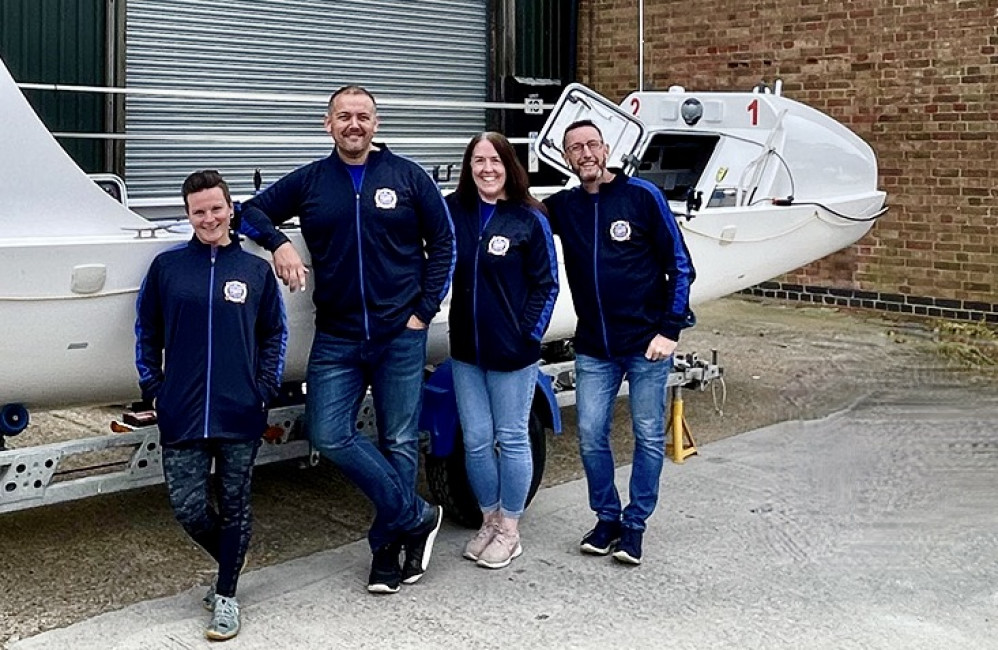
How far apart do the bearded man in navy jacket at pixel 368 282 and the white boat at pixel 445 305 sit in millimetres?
436

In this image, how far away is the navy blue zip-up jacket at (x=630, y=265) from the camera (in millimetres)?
4336

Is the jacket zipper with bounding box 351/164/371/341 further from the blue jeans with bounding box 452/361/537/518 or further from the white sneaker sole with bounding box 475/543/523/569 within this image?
the white sneaker sole with bounding box 475/543/523/569

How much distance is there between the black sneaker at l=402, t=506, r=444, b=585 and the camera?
4.28 m

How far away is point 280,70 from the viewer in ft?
37.1

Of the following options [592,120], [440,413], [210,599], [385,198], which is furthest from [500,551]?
[592,120]

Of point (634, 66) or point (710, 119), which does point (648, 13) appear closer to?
point (634, 66)

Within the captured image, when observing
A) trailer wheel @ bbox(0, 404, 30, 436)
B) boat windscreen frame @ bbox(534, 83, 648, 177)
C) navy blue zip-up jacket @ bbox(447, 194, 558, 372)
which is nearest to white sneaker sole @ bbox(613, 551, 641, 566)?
navy blue zip-up jacket @ bbox(447, 194, 558, 372)

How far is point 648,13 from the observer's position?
12547mm

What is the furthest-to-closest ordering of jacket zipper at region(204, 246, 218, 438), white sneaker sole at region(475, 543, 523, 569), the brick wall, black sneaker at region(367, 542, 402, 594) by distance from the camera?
the brick wall, white sneaker sole at region(475, 543, 523, 569), black sneaker at region(367, 542, 402, 594), jacket zipper at region(204, 246, 218, 438)

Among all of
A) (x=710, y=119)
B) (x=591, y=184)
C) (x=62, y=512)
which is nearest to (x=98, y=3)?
(x=710, y=119)

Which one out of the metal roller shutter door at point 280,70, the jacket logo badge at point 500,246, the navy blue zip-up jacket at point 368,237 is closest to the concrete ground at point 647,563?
the navy blue zip-up jacket at point 368,237

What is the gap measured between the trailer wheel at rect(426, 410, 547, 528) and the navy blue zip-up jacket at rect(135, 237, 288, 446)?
1135 millimetres

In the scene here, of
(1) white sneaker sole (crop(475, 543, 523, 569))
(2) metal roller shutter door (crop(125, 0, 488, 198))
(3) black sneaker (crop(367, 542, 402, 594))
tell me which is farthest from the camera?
(2) metal roller shutter door (crop(125, 0, 488, 198))

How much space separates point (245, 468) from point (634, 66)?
9638mm
